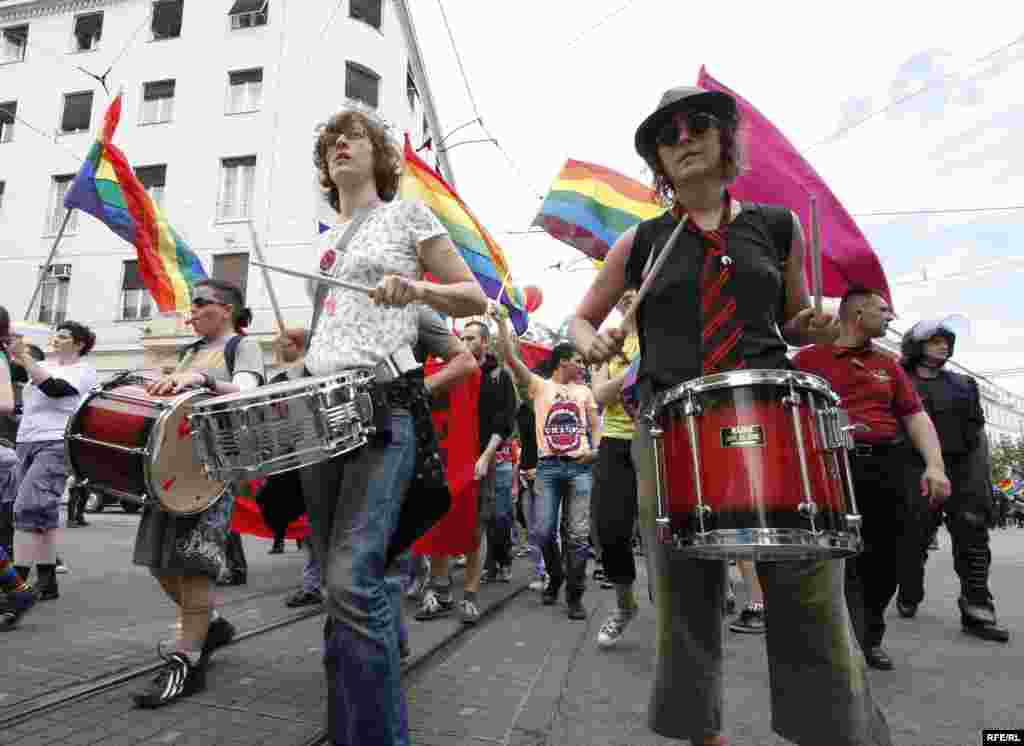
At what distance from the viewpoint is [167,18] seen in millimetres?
23844

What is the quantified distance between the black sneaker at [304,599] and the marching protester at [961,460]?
12.7ft

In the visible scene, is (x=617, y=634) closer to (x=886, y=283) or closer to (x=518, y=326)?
(x=886, y=283)

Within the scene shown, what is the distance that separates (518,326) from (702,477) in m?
6.44

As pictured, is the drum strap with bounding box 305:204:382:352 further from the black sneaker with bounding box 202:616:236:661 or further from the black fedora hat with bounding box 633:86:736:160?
the black sneaker with bounding box 202:616:236:661

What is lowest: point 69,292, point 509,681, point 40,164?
point 509,681

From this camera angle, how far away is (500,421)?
5641mm

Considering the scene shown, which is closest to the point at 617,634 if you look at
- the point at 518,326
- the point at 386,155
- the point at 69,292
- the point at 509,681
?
the point at 509,681

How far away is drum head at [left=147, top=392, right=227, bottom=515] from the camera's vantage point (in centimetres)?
277

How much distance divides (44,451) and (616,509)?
3846 mm

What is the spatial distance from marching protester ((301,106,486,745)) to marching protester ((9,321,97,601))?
296 centimetres

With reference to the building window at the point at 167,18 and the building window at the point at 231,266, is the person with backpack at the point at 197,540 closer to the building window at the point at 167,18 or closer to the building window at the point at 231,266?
Answer: the building window at the point at 231,266

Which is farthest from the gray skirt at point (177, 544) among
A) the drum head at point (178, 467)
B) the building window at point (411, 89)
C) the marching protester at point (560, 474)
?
the building window at point (411, 89)

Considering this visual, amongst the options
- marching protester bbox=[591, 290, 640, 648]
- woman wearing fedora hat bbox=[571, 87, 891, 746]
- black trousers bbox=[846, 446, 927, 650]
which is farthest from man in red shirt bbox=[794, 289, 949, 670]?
woman wearing fedora hat bbox=[571, 87, 891, 746]

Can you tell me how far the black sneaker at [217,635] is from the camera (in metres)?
3.26
